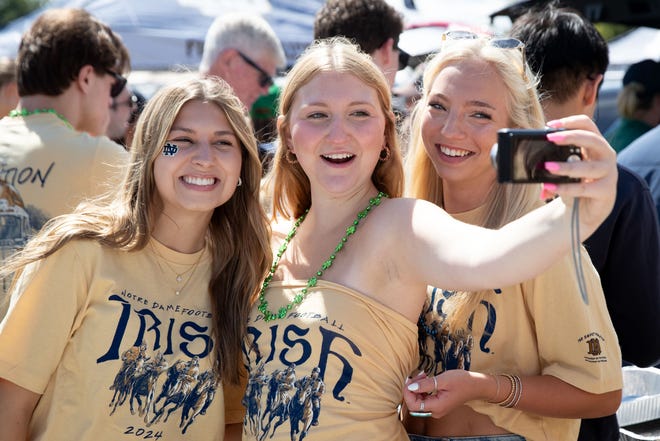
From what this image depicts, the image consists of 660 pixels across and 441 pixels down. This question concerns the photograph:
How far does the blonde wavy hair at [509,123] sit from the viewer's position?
2361 millimetres

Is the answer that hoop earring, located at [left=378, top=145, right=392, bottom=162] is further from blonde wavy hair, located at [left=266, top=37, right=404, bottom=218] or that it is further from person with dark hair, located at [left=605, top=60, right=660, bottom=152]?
person with dark hair, located at [left=605, top=60, right=660, bottom=152]

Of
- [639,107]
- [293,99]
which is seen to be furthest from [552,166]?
[639,107]

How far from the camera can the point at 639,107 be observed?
5.70 meters

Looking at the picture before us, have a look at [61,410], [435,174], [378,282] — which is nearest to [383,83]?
[435,174]

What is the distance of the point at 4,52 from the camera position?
25.4 feet

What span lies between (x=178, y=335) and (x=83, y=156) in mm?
1235

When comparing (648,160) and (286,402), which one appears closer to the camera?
(286,402)

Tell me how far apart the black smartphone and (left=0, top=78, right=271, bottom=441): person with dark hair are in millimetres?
1102

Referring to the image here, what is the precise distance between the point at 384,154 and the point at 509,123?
0.39 m

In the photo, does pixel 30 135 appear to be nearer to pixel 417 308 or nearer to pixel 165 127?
pixel 165 127

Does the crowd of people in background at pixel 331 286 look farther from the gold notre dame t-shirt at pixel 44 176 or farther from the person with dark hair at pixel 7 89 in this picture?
the person with dark hair at pixel 7 89

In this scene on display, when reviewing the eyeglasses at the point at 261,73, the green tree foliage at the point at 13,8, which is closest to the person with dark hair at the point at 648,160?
the eyeglasses at the point at 261,73

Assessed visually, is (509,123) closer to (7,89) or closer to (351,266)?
(351,266)

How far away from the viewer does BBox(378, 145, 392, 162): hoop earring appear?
8.39 ft
